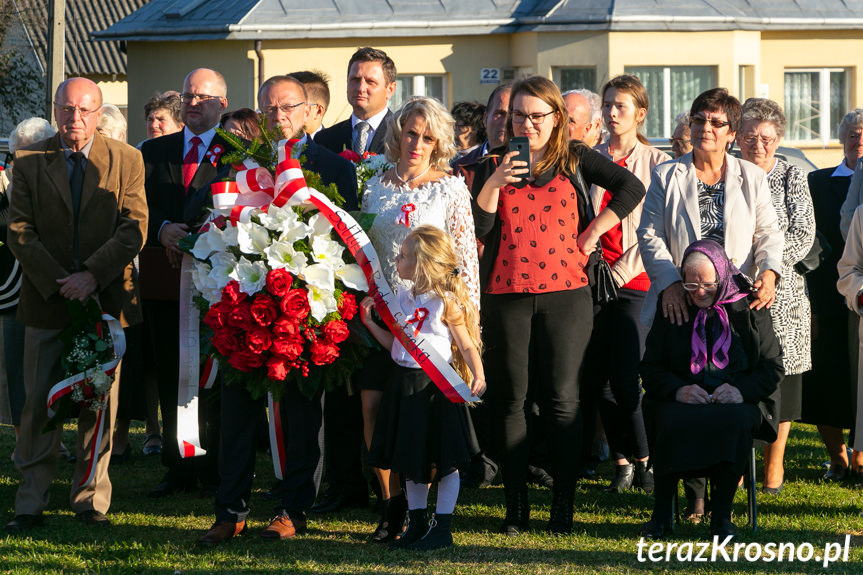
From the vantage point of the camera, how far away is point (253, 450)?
566cm

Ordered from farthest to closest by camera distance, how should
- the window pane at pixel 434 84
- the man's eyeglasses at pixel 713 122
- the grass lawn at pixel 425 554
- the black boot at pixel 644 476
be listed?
the window pane at pixel 434 84 → the black boot at pixel 644 476 → the man's eyeglasses at pixel 713 122 → the grass lawn at pixel 425 554

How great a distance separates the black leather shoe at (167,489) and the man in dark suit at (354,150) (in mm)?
929

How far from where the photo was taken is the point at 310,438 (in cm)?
571

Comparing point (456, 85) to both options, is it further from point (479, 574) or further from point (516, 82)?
point (479, 574)

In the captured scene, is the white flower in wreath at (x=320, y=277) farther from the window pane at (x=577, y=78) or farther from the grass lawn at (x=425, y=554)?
the window pane at (x=577, y=78)

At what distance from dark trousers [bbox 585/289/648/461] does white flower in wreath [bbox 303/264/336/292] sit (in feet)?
6.59

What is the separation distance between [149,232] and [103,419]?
122cm

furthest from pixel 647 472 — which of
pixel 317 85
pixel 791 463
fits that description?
pixel 317 85

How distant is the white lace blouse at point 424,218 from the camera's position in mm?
5652

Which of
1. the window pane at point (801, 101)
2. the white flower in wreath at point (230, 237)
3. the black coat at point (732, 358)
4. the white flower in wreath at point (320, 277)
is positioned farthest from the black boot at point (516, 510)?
the window pane at point (801, 101)

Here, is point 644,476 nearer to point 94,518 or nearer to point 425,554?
point 425,554

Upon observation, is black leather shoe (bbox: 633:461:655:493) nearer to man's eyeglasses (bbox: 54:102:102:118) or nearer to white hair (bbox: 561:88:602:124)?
white hair (bbox: 561:88:602:124)

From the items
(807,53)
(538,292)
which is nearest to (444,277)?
(538,292)

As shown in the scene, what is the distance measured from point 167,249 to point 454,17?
54.4 ft
